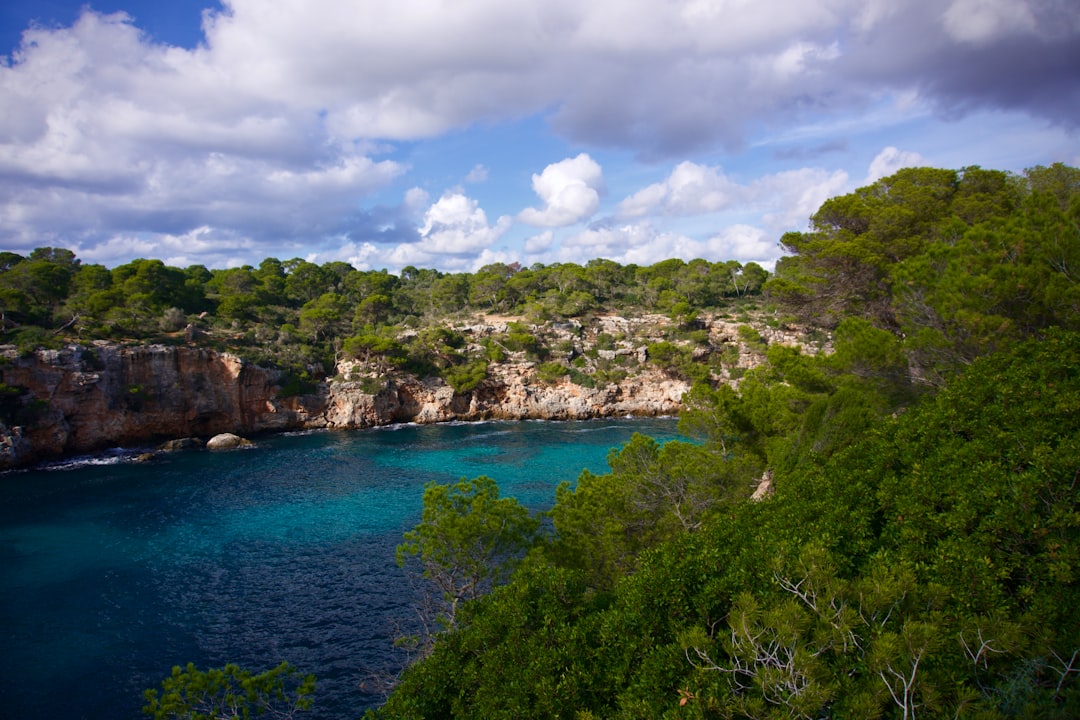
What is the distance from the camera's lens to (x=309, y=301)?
194ft

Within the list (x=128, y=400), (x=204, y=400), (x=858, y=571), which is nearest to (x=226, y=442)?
(x=204, y=400)

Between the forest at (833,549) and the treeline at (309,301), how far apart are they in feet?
113

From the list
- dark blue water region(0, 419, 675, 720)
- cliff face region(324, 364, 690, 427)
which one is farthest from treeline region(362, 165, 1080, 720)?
cliff face region(324, 364, 690, 427)

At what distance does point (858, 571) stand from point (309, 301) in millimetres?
60404

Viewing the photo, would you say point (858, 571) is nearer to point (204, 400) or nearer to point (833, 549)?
point (833, 549)

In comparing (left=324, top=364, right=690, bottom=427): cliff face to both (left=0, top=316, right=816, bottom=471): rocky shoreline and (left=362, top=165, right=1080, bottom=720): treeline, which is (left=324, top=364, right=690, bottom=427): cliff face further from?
(left=362, top=165, right=1080, bottom=720): treeline

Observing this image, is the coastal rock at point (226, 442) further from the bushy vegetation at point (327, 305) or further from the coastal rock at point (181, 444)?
the bushy vegetation at point (327, 305)

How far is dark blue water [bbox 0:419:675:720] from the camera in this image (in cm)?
1463

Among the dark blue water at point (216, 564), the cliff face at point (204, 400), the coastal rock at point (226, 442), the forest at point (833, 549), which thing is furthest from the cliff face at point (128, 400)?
the forest at point (833, 549)

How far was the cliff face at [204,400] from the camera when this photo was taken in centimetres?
3422

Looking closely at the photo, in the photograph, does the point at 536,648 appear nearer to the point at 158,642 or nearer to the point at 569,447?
the point at 158,642

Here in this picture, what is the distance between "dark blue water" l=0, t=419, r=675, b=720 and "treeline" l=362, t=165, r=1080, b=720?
677cm

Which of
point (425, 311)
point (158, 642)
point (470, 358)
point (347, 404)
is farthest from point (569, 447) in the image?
point (425, 311)

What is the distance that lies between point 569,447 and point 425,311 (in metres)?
30.8
